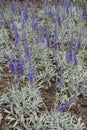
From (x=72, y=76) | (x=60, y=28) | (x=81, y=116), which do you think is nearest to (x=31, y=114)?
(x=81, y=116)

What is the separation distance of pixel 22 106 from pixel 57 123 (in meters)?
0.51

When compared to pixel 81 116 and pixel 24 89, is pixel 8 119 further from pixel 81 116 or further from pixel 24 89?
pixel 81 116

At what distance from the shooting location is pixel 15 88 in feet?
13.0

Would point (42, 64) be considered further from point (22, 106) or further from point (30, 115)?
point (30, 115)

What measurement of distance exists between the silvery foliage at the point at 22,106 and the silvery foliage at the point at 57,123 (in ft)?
0.29

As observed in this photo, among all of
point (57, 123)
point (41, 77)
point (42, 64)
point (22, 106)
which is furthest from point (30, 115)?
point (42, 64)

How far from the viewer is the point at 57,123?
11.7 feet

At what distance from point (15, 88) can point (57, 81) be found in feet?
2.57

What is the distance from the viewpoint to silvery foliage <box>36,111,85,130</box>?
3547 millimetres

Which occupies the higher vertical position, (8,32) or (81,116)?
(8,32)

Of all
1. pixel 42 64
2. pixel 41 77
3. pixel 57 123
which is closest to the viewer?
Result: pixel 57 123

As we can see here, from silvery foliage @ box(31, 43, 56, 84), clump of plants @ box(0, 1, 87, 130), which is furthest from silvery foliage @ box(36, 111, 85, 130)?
silvery foliage @ box(31, 43, 56, 84)

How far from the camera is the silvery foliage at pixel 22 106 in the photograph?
361cm

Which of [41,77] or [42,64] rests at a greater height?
[42,64]
